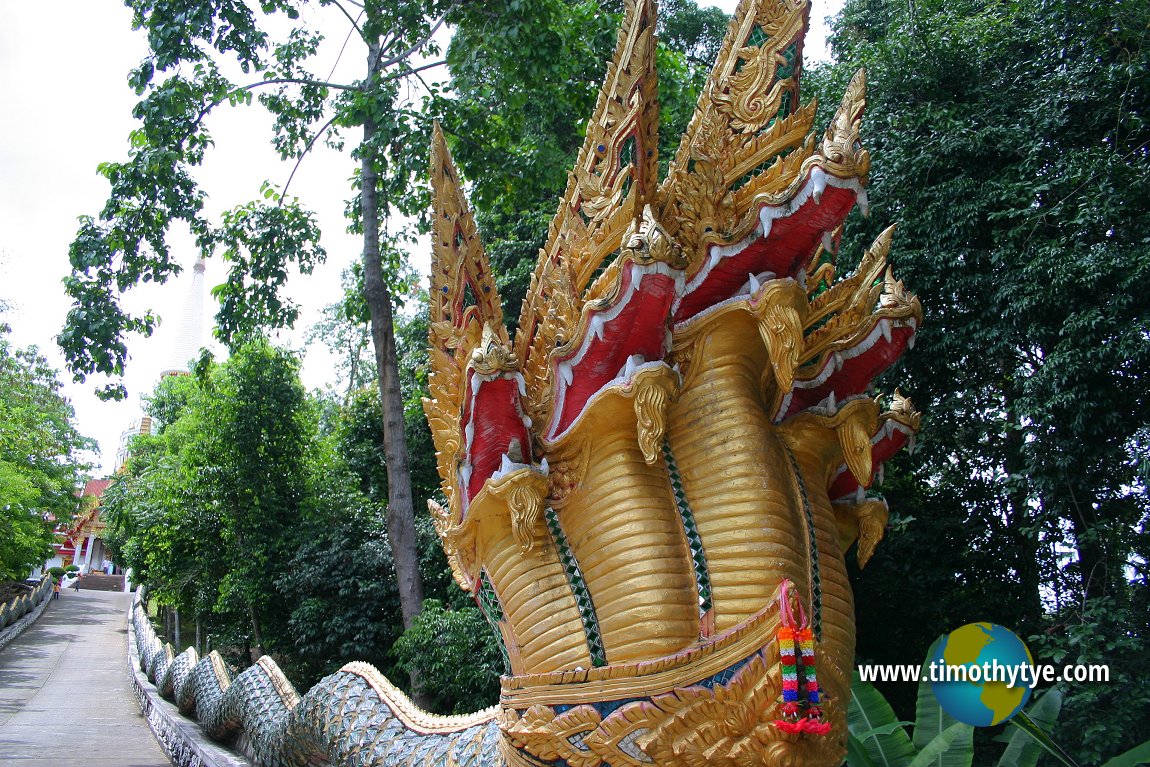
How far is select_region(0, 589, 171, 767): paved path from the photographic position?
31.0ft

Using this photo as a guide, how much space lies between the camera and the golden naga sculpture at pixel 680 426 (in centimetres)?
362

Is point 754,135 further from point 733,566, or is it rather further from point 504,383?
point 733,566

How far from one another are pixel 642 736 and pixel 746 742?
15.6 inches

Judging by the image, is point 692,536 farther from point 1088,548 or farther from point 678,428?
point 1088,548

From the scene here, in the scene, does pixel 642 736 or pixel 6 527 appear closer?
pixel 642 736

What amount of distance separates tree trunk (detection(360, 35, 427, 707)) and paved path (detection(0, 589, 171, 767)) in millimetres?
2964

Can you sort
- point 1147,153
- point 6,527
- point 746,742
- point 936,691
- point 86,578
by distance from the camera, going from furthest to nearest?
point 86,578 < point 6,527 < point 1147,153 < point 936,691 < point 746,742

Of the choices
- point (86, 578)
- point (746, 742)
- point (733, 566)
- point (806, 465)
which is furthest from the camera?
point (86, 578)

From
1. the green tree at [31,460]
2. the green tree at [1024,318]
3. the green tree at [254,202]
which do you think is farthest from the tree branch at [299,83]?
the green tree at [31,460]

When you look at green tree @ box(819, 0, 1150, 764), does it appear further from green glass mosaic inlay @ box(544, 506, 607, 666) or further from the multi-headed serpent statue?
green glass mosaic inlay @ box(544, 506, 607, 666)

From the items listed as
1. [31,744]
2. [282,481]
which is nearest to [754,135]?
[31,744]

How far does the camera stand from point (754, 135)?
4441 mm

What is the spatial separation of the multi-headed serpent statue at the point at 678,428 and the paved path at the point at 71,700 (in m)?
6.62

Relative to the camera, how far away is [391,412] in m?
10.2
